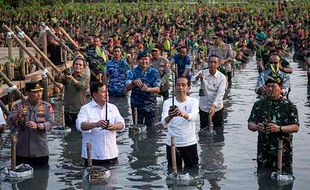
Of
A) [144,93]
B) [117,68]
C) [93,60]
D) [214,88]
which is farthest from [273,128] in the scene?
[93,60]

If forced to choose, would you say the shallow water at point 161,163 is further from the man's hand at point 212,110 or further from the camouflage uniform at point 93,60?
the camouflage uniform at point 93,60

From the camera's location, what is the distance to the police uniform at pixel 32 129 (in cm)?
990

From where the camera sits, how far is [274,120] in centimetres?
968

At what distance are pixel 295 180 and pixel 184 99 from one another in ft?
6.48

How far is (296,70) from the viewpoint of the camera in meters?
25.5

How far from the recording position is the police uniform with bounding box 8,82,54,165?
9.90 metres

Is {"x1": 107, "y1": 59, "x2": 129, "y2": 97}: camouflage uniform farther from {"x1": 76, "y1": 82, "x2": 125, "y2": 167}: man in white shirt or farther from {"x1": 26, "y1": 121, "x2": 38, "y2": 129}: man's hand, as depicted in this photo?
{"x1": 26, "y1": 121, "x2": 38, "y2": 129}: man's hand

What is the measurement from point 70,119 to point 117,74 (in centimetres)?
408

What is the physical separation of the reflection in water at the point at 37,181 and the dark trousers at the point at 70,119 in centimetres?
316

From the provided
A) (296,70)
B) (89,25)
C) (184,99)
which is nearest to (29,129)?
(184,99)

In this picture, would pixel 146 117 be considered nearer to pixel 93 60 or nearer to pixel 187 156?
pixel 187 156

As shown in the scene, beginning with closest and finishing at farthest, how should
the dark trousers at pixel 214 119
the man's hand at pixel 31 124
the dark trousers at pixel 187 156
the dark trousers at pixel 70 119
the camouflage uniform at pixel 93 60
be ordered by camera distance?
the man's hand at pixel 31 124 < the dark trousers at pixel 187 156 < the dark trousers at pixel 214 119 < the dark trousers at pixel 70 119 < the camouflage uniform at pixel 93 60

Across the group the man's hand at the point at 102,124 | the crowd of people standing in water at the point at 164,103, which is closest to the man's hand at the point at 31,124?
the crowd of people standing in water at the point at 164,103

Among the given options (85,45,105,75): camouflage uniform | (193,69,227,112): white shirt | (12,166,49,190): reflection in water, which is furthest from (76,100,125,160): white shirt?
(85,45,105,75): camouflage uniform
